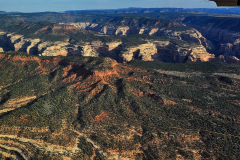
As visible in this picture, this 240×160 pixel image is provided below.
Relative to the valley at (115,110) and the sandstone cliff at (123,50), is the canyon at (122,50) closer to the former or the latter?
the sandstone cliff at (123,50)

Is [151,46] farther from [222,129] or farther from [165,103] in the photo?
[222,129]

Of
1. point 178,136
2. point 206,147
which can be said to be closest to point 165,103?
point 178,136

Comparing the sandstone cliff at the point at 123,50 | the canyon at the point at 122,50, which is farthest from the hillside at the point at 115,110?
the canyon at the point at 122,50

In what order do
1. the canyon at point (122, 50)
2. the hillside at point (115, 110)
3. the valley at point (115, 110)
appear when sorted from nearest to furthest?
the valley at point (115, 110) → the hillside at point (115, 110) → the canyon at point (122, 50)

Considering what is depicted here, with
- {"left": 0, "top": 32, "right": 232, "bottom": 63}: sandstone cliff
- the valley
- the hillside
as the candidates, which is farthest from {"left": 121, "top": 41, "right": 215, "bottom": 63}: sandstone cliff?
the hillside

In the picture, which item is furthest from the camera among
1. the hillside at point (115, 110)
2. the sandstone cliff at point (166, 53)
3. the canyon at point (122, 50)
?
the canyon at point (122, 50)

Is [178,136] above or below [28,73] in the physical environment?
below

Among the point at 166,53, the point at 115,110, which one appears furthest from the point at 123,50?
the point at 115,110

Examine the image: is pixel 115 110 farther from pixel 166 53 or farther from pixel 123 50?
pixel 166 53
